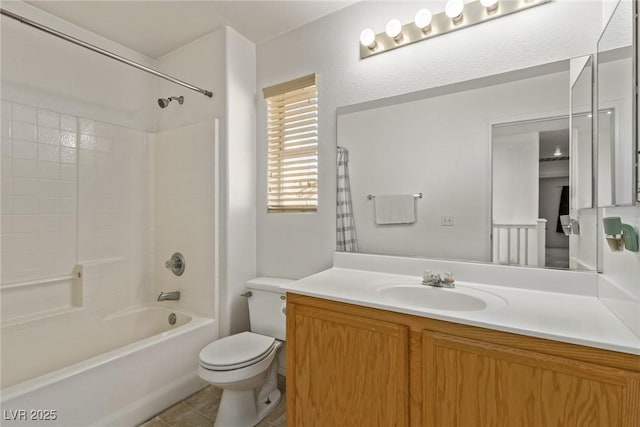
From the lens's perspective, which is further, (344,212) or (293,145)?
(293,145)

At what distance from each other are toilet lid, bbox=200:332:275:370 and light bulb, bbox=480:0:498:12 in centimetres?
209

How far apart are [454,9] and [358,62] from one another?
1.83 ft

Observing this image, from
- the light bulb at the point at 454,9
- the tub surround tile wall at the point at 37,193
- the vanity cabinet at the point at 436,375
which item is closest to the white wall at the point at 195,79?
the tub surround tile wall at the point at 37,193

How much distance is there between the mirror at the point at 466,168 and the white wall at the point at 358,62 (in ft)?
0.30

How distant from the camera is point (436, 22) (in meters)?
1.55

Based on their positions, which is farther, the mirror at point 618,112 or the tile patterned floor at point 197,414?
the tile patterned floor at point 197,414

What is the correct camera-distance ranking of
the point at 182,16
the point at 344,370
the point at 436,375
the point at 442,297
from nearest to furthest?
the point at 436,375, the point at 344,370, the point at 442,297, the point at 182,16

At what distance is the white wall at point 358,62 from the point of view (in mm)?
1315

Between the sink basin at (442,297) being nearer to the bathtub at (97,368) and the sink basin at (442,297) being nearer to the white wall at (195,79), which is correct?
the bathtub at (97,368)

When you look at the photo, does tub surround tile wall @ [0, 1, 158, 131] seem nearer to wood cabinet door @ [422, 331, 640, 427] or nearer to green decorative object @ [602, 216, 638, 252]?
wood cabinet door @ [422, 331, 640, 427]

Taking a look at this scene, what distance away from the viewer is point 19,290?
5.76 feet

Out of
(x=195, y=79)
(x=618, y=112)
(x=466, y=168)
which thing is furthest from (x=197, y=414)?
(x=618, y=112)

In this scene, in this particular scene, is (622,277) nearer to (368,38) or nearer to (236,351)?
(368,38)

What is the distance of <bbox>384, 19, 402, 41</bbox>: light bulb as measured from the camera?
1.61 meters
